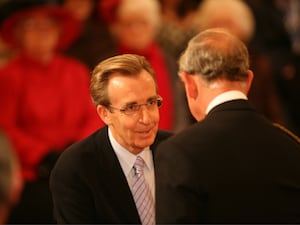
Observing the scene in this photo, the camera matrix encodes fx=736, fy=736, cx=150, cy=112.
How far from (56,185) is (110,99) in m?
0.34

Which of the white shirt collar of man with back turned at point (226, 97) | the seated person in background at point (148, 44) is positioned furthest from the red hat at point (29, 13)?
the white shirt collar of man with back turned at point (226, 97)

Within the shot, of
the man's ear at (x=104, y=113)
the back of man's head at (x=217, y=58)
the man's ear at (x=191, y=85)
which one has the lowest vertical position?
the man's ear at (x=104, y=113)

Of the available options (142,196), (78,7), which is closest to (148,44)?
(78,7)

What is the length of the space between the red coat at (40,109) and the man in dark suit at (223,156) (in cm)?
169

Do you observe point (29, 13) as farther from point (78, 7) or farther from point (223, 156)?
point (223, 156)

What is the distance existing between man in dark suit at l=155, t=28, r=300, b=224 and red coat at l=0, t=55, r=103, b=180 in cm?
169

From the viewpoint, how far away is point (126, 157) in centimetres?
248

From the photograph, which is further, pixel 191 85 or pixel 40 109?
pixel 40 109

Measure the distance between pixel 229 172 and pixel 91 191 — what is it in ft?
1.67

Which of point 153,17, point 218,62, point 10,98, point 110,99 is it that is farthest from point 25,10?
point 218,62

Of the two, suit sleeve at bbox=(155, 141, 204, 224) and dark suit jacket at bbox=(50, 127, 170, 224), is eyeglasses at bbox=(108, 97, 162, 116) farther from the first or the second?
suit sleeve at bbox=(155, 141, 204, 224)

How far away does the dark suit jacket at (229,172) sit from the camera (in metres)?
2.07

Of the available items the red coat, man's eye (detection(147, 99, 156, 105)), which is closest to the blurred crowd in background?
the red coat

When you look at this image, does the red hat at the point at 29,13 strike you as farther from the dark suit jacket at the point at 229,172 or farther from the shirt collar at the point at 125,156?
the dark suit jacket at the point at 229,172
